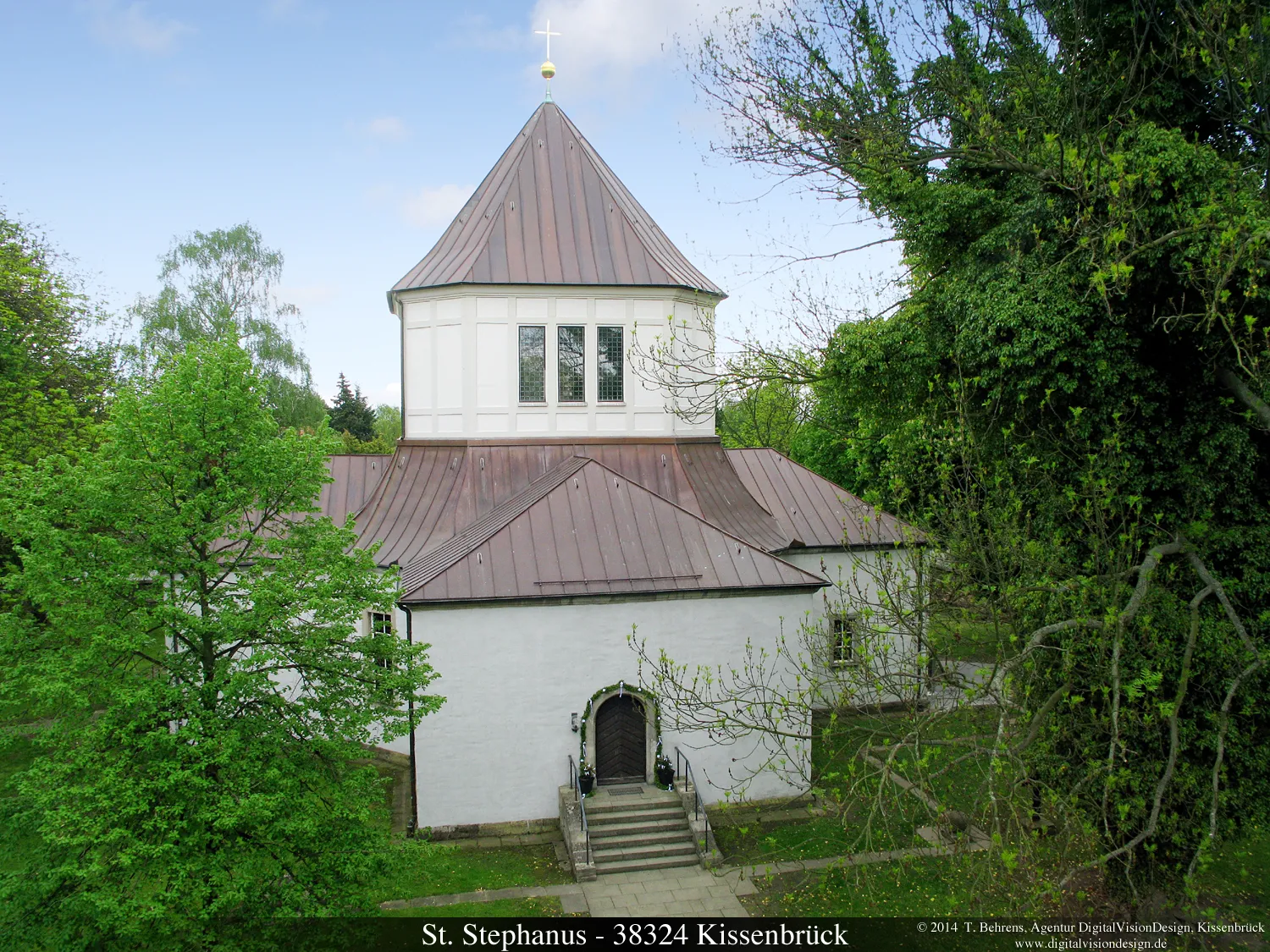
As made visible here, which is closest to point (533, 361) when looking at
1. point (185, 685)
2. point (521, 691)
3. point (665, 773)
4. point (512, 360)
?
point (512, 360)

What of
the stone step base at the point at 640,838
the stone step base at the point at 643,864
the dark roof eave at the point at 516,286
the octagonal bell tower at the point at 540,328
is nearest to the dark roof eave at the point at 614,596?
the stone step base at the point at 640,838

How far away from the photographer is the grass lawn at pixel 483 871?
41.0 feet

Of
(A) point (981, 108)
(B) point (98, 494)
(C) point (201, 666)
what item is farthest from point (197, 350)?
(A) point (981, 108)

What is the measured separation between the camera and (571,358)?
1880cm

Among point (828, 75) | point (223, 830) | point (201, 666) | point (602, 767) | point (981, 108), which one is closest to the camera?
point (223, 830)

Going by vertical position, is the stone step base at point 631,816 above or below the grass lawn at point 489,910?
above

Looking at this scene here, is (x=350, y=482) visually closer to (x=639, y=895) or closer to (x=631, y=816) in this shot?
(x=631, y=816)

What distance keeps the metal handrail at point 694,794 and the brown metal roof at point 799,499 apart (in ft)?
21.1

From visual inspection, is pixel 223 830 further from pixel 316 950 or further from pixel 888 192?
pixel 888 192

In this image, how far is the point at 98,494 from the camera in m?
8.48

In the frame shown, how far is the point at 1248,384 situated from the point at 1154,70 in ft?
13.2

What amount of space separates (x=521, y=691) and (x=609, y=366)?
7.65 metres

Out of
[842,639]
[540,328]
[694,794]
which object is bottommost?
[694,794]
